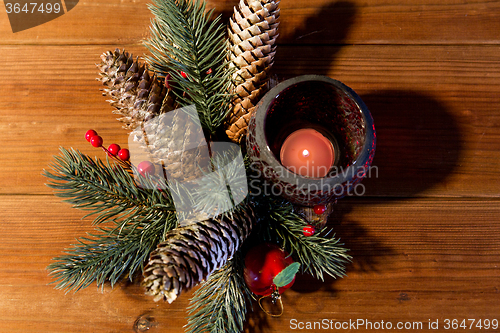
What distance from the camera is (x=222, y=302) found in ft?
1.34

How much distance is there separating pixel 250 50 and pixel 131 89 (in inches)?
5.9

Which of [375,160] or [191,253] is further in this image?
[375,160]

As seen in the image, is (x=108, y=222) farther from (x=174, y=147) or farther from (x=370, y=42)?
(x=370, y=42)

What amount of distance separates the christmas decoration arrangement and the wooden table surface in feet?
0.33

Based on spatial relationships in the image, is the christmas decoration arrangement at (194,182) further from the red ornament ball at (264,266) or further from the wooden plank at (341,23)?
the wooden plank at (341,23)

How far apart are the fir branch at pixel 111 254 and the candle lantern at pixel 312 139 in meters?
0.16

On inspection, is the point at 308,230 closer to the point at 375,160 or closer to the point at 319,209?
the point at 319,209

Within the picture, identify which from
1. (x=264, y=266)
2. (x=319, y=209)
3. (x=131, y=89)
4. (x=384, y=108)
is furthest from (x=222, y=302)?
(x=384, y=108)

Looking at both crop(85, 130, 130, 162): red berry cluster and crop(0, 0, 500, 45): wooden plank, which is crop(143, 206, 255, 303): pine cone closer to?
crop(85, 130, 130, 162): red berry cluster

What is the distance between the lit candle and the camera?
1.34 feet

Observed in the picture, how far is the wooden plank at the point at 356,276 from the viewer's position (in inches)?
18.6

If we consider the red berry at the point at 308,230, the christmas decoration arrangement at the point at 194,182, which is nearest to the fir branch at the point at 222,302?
the christmas decoration arrangement at the point at 194,182

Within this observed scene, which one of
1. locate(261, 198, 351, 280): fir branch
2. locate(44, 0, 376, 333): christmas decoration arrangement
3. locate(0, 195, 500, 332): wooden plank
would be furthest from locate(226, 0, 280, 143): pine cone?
locate(0, 195, 500, 332): wooden plank

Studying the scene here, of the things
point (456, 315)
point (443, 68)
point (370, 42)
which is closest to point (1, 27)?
point (370, 42)
